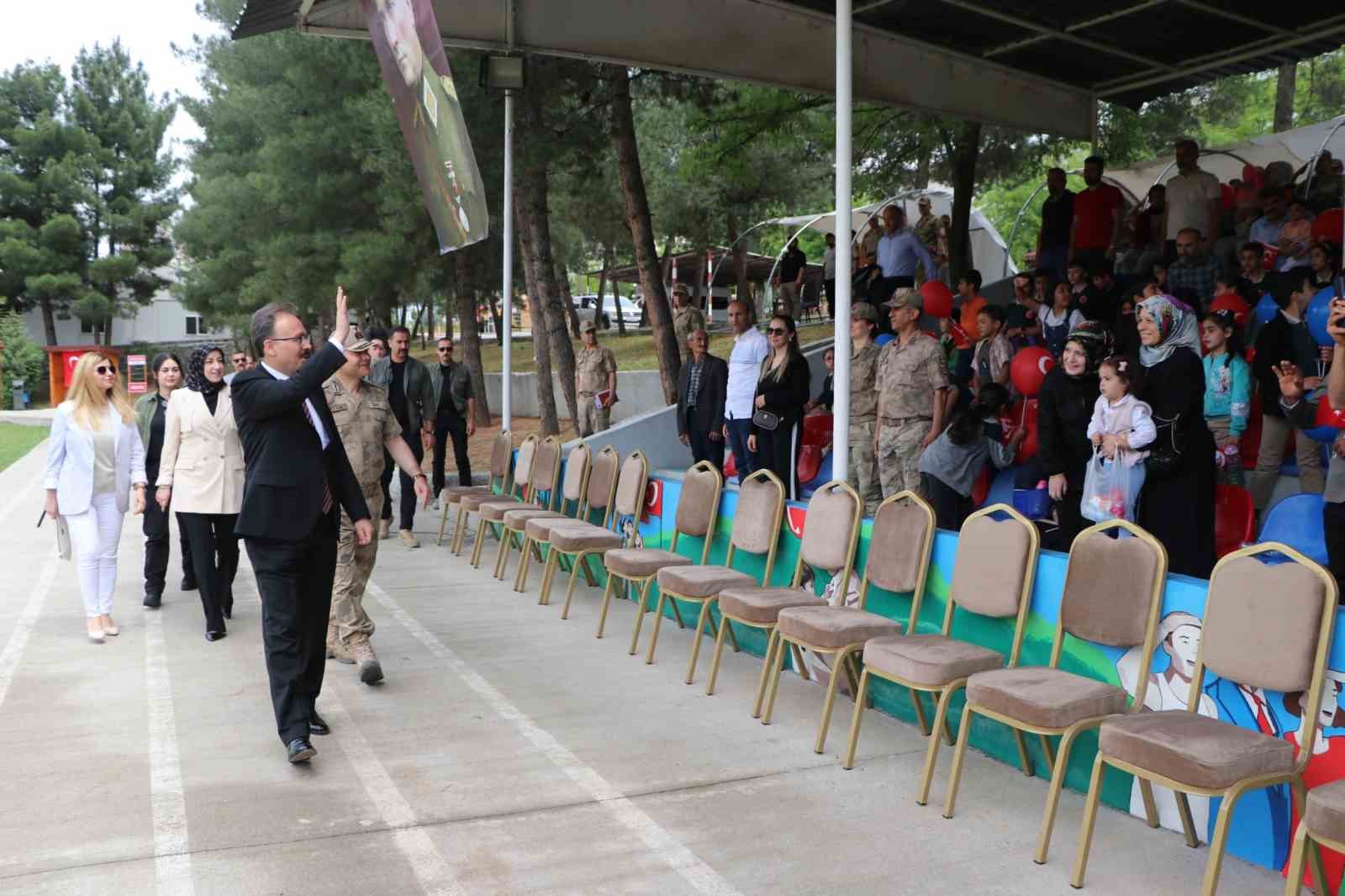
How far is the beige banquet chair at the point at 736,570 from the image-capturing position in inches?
223

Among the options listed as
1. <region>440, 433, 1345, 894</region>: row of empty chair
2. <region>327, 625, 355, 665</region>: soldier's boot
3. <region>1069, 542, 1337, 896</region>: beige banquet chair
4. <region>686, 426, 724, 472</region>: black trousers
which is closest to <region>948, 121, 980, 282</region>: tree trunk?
<region>686, 426, 724, 472</region>: black trousers

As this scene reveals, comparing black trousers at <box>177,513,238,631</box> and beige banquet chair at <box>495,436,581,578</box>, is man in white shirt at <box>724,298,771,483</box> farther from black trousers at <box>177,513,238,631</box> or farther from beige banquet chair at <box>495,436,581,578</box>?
black trousers at <box>177,513,238,631</box>

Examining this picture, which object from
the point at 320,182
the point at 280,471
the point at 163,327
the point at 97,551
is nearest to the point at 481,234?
the point at 280,471

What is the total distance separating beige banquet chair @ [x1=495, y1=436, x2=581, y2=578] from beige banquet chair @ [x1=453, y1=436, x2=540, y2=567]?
0.57ft

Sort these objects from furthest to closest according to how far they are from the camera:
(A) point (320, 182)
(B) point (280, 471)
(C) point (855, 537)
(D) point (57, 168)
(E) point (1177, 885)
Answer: (D) point (57, 168), (A) point (320, 182), (C) point (855, 537), (B) point (280, 471), (E) point (1177, 885)

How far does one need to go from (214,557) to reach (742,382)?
3642 millimetres

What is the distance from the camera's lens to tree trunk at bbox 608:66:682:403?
38.3ft

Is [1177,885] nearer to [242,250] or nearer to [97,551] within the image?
[97,551]

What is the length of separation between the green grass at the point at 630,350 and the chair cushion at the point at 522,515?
11355mm

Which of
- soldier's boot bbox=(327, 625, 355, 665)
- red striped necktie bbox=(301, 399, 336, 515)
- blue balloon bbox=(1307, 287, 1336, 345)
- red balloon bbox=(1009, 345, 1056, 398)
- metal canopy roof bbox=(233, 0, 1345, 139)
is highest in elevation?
metal canopy roof bbox=(233, 0, 1345, 139)

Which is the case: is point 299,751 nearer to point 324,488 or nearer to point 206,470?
point 324,488

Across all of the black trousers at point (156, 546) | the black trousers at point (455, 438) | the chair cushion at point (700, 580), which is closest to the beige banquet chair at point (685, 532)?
the chair cushion at point (700, 580)

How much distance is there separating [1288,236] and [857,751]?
5837mm

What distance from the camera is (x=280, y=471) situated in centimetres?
449
